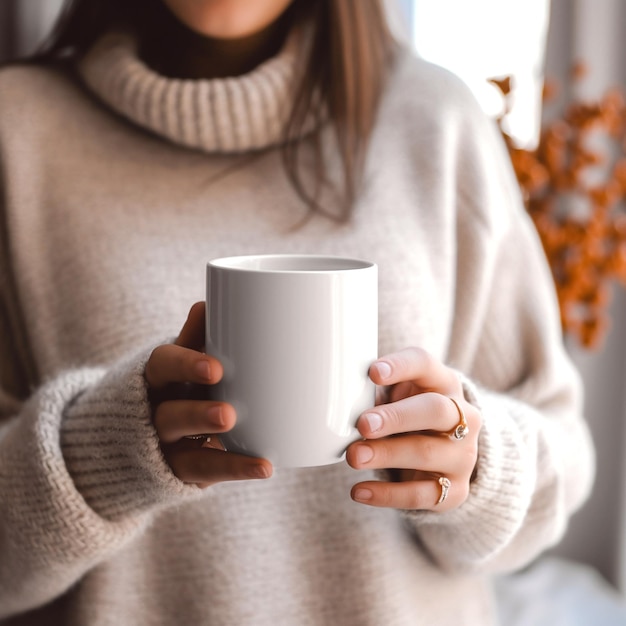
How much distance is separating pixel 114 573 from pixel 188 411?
0.38 metres

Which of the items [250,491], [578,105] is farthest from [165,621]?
[578,105]

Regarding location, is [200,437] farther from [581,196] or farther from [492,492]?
[581,196]

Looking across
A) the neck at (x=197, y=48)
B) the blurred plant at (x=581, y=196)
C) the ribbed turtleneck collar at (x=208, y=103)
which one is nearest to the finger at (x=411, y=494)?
the ribbed turtleneck collar at (x=208, y=103)

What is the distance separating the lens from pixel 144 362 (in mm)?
577

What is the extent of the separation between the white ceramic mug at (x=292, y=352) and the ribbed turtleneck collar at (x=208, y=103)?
419mm

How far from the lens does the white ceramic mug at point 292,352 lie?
47 centimetres

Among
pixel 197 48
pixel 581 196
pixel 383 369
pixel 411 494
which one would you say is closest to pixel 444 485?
pixel 411 494

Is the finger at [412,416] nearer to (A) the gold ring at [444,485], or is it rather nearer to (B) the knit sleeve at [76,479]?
(A) the gold ring at [444,485]

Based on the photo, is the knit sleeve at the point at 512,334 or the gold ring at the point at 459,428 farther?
the knit sleeve at the point at 512,334

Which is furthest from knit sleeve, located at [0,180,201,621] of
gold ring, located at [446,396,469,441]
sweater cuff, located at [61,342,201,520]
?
gold ring, located at [446,396,469,441]

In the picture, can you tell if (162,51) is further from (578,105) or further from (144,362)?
(578,105)

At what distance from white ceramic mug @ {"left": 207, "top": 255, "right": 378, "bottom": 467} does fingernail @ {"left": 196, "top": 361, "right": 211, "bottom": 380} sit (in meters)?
0.01

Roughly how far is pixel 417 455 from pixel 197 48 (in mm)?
654

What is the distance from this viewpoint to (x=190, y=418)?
1.71 ft
